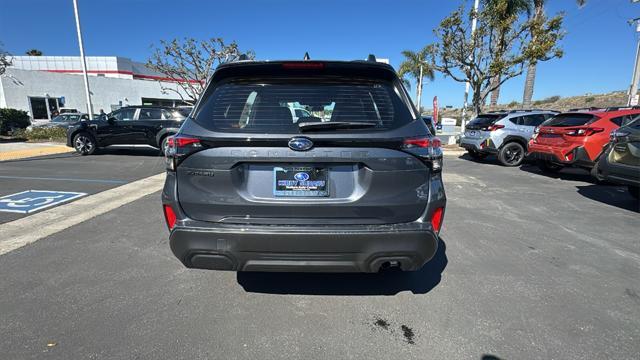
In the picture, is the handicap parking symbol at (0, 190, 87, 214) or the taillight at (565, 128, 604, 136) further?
the taillight at (565, 128, 604, 136)

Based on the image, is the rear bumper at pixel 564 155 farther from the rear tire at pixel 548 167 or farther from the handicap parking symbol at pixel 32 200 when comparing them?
the handicap parking symbol at pixel 32 200

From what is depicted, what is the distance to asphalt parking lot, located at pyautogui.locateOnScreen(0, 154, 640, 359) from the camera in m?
2.25

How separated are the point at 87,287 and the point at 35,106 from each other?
102 feet

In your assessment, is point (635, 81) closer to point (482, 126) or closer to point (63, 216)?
point (482, 126)

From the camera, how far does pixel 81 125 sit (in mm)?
11531

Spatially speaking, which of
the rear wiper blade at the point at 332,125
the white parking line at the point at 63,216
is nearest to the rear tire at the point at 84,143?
the white parking line at the point at 63,216

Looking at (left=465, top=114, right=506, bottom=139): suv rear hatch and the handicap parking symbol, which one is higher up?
(left=465, top=114, right=506, bottom=139): suv rear hatch

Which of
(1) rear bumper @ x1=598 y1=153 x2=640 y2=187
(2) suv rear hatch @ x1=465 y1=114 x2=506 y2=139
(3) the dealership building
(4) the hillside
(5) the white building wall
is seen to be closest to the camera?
(1) rear bumper @ x1=598 y1=153 x2=640 y2=187

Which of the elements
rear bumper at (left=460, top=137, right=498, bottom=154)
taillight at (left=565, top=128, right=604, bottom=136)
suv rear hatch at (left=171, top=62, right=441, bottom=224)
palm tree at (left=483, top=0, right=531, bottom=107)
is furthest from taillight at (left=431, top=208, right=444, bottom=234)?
palm tree at (left=483, top=0, right=531, bottom=107)

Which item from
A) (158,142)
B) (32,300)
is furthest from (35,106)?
(32,300)

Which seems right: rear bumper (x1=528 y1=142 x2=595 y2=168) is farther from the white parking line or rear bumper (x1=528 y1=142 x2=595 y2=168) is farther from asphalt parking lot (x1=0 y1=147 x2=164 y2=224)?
asphalt parking lot (x1=0 y1=147 x2=164 y2=224)

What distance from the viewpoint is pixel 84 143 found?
38.2 ft

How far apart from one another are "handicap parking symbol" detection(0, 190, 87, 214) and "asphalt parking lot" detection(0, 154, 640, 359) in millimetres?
1562

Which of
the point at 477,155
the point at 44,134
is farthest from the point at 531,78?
the point at 44,134
